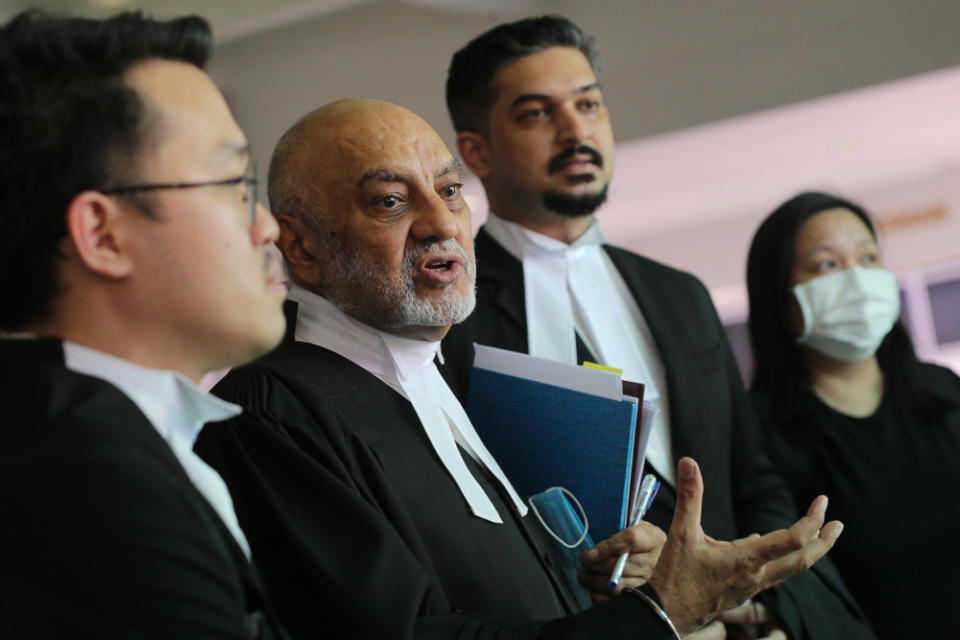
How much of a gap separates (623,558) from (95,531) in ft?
3.44

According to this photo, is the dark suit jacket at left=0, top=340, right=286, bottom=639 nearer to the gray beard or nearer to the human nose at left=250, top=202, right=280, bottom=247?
the human nose at left=250, top=202, right=280, bottom=247

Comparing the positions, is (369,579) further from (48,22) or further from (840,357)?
(840,357)

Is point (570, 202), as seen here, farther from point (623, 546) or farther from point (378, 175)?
point (623, 546)

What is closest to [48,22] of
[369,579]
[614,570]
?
[369,579]

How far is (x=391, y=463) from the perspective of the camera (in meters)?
1.88

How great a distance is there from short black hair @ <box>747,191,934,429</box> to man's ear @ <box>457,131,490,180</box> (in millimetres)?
987

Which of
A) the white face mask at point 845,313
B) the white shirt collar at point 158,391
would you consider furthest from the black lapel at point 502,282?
the white shirt collar at point 158,391

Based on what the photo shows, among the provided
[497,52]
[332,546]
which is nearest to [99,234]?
[332,546]

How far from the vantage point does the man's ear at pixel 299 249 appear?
2.17m

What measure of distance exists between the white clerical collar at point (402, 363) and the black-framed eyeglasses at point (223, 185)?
0.61m

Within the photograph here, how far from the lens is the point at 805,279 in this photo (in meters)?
3.41

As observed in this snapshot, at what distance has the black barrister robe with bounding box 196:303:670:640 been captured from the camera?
1.62 m

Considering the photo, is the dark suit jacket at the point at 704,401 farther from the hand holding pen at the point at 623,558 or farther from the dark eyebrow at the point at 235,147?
the dark eyebrow at the point at 235,147

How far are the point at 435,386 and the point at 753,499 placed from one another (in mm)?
1078
